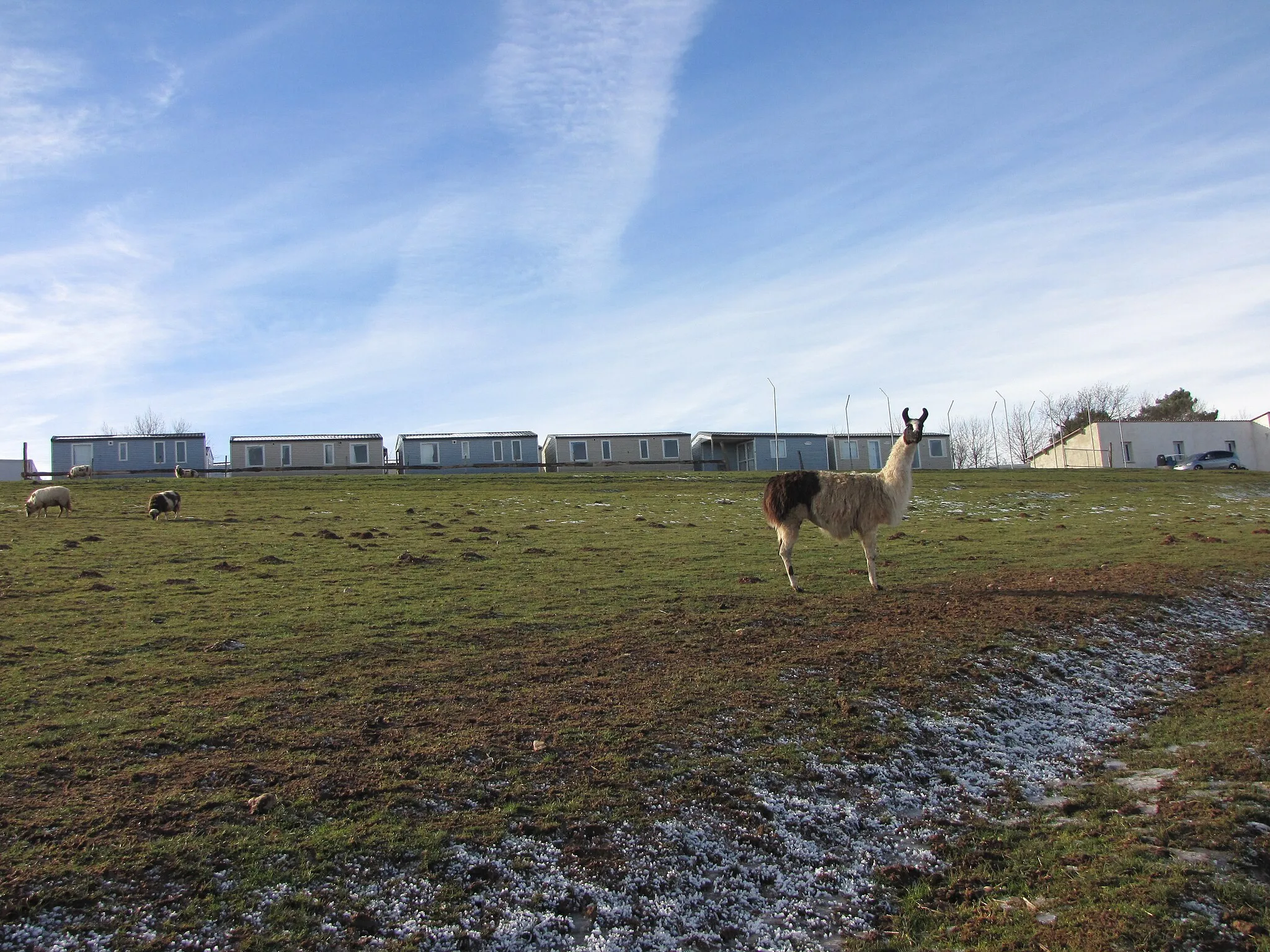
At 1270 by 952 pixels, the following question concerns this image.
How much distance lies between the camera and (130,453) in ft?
171

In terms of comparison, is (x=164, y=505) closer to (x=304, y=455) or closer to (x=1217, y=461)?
(x=304, y=455)

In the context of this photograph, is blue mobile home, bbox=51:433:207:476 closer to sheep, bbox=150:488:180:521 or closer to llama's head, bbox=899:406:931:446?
sheep, bbox=150:488:180:521

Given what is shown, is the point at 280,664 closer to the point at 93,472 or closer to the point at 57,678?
the point at 57,678

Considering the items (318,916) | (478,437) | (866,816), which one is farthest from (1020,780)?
(478,437)

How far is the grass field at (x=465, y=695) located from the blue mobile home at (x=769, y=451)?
37.0 meters

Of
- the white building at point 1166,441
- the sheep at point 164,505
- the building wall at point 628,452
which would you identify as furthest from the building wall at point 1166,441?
the sheep at point 164,505

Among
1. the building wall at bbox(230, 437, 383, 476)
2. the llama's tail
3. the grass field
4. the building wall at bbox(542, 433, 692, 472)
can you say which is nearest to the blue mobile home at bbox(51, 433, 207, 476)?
the building wall at bbox(230, 437, 383, 476)

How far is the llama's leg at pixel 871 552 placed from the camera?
46.4 ft

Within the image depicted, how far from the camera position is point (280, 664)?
929 cm

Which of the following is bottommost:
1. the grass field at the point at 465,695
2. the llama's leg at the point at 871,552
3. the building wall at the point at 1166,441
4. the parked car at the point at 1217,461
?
the grass field at the point at 465,695

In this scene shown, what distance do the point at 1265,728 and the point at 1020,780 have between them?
2.73 meters

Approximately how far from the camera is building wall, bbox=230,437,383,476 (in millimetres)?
52438

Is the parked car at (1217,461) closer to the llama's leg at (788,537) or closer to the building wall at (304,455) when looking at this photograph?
the building wall at (304,455)

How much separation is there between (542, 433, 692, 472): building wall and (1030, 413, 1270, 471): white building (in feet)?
103
